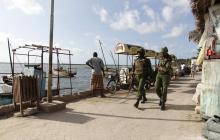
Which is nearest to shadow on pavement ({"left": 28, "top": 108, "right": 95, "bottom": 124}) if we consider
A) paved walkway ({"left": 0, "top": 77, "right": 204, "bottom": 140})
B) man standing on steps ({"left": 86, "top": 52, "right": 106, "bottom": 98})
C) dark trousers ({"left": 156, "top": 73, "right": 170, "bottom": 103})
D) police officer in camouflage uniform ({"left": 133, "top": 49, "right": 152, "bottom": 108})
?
paved walkway ({"left": 0, "top": 77, "right": 204, "bottom": 140})

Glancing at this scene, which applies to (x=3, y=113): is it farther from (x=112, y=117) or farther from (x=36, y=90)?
(x=112, y=117)

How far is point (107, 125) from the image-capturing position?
8.19 m

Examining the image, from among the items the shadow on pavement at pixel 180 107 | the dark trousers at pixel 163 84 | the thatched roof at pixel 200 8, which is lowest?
the shadow on pavement at pixel 180 107

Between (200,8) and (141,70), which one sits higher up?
(200,8)

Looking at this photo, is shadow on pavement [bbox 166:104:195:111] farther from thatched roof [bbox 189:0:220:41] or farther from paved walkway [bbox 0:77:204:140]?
thatched roof [bbox 189:0:220:41]

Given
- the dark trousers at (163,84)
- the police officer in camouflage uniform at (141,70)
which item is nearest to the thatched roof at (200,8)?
the dark trousers at (163,84)

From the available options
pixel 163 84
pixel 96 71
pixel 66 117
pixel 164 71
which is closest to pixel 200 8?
pixel 164 71

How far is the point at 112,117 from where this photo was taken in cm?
934

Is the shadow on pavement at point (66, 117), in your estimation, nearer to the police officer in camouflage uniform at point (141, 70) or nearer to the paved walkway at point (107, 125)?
the paved walkway at point (107, 125)

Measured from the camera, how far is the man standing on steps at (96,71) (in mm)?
14211

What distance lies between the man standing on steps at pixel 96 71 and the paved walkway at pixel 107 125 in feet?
10.9

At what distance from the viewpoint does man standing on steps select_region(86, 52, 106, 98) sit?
14211mm

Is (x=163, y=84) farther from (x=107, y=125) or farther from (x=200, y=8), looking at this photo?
(x=107, y=125)

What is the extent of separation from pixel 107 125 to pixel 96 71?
6246 millimetres
